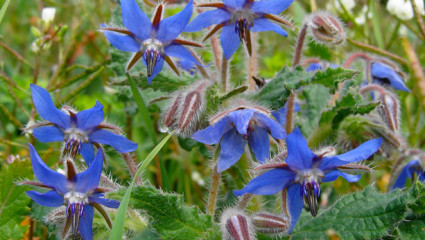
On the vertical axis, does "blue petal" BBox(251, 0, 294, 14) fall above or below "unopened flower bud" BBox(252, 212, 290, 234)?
above

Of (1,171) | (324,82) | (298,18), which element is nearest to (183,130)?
(324,82)

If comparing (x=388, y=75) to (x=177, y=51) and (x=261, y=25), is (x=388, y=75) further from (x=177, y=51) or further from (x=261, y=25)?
(x=177, y=51)

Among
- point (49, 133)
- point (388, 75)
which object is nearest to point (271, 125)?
point (49, 133)

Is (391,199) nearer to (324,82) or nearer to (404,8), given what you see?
(324,82)

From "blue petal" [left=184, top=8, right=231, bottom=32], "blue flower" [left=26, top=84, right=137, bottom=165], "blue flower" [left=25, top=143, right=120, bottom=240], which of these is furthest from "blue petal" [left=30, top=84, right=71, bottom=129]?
"blue petal" [left=184, top=8, right=231, bottom=32]

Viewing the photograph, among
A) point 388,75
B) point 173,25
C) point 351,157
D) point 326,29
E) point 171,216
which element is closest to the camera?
point 351,157

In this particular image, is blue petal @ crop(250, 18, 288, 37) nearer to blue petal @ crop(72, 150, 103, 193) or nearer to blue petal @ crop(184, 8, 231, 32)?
blue petal @ crop(184, 8, 231, 32)

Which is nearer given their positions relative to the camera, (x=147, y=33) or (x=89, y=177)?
(x=89, y=177)
